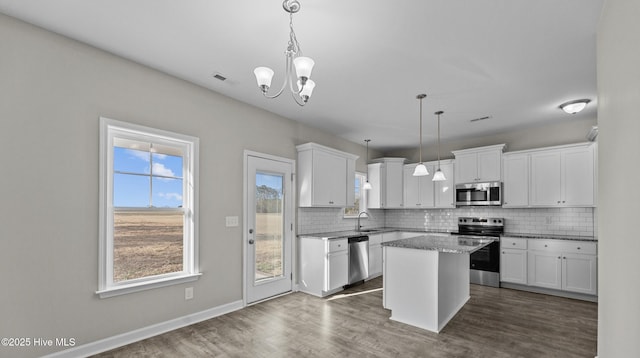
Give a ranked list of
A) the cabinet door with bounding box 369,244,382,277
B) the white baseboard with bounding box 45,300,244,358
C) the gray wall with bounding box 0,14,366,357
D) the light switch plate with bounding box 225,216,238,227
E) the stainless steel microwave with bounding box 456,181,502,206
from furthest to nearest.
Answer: the cabinet door with bounding box 369,244,382,277 → the stainless steel microwave with bounding box 456,181,502,206 → the light switch plate with bounding box 225,216,238,227 → the white baseboard with bounding box 45,300,244,358 → the gray wall with bounding box 0,14,366,357

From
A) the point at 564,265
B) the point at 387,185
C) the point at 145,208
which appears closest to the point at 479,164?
the point at 387,185

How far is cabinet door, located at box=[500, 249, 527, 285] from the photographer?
4.99 m

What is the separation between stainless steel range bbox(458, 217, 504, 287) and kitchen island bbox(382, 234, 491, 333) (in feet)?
5.32

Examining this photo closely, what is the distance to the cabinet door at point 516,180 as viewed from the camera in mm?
5207

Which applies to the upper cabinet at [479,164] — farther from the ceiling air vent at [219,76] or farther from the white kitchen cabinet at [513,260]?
the ceiling air vent at [219,76]

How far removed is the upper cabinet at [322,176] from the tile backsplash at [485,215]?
0.32 metres

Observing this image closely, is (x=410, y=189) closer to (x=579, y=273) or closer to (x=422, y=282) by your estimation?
(x=579, y=273)

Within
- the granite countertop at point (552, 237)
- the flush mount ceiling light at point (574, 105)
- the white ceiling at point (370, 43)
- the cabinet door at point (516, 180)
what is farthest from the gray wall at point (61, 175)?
the cabinet door at point (516, 180)

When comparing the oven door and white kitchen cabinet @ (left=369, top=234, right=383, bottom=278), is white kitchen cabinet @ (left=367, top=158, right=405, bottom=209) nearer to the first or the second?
white kitchen cabinet @ (left=369, top=234, right=383, bottom=278)

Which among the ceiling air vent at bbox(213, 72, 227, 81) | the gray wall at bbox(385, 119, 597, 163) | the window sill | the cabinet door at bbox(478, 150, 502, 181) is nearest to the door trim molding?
the window sill

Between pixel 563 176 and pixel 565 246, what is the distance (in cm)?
110

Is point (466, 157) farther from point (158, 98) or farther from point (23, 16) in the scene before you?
point (23, 16)

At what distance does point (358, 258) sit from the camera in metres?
5.27

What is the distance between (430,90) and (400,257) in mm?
2045
